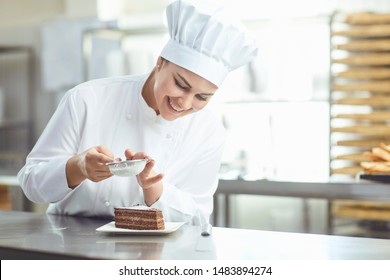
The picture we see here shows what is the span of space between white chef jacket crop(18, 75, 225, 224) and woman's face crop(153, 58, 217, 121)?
0.15 meters

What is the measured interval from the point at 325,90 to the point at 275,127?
0.45 metres

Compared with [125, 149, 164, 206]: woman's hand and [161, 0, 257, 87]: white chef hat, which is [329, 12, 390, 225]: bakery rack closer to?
[161, 0, 257, 87]: white chef hat

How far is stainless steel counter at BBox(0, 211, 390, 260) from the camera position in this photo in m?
1.34

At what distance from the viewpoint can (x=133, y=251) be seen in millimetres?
1361

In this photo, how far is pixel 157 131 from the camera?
6.23 ft

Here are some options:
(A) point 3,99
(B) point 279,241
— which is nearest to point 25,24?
(A) point 3,99

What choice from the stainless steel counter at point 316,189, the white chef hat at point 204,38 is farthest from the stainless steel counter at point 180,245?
the stainless steel counter at point 316,189

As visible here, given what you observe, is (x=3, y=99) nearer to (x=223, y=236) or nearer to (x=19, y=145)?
(x=19, y=145)

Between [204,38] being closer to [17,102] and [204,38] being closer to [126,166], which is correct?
[126,166]

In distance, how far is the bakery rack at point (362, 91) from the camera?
11.3 ft

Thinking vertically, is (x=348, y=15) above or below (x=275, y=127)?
above

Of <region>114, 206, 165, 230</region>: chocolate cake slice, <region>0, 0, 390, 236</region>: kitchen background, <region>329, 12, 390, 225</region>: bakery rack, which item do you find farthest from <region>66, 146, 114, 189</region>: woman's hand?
<region>329, 12, 390, 225</region>: bakery rack

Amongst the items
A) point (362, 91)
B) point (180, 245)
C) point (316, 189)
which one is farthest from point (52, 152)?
point (362, 91)

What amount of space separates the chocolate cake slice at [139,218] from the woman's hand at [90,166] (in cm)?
12
